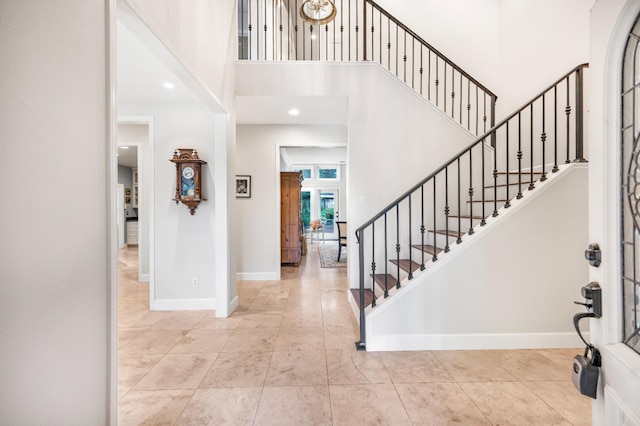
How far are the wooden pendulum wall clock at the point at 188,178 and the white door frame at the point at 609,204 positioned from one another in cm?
342

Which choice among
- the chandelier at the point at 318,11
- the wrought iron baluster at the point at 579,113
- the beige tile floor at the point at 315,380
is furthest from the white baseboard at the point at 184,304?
the wrought iron baluster at the point at 579,113

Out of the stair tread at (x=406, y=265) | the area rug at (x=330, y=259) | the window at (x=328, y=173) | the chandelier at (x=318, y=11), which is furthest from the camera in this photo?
the window at (x=328, y=173)

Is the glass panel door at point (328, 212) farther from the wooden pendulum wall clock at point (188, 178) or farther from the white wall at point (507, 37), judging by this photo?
the wooden pendulum wall clock at point (188, 178)

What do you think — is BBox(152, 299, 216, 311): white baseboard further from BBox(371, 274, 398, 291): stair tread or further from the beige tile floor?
BBox(371, 274, 398, 291): stair tread

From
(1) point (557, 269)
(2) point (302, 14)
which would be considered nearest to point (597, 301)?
(1) point (557, 269)

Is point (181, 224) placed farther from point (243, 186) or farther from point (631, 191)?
point (631, 191)

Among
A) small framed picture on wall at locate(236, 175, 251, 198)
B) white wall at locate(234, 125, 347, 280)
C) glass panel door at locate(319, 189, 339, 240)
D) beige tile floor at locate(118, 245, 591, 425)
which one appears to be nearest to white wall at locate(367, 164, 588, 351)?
beige tile floor at locate(118, 245, 591, 425)

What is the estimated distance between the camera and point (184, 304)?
3.49 meters

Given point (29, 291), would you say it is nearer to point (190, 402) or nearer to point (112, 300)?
point (112, 300)

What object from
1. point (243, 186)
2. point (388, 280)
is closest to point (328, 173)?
point (243, 186)

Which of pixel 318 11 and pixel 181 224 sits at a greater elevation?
pixel 318 11

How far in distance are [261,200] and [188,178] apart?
5.24ft

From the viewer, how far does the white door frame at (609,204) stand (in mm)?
901

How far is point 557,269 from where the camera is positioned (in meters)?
2.44
